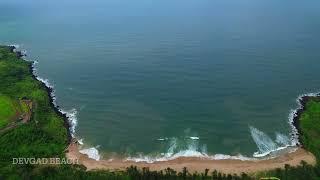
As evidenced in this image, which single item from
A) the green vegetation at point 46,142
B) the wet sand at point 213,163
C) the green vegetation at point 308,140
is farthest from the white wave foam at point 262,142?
the green vegetation at point 46,142

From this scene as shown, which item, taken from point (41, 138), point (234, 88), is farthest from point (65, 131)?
point (234, 88)

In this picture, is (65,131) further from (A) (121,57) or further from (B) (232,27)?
(B) (232,27)

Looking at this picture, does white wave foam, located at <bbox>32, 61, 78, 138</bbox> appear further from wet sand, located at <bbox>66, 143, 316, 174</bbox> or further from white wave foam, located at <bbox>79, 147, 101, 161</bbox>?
wet sand, located at <bbox>66, 143, 316, 174</bbox>

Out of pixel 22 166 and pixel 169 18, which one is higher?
pixel 169 18

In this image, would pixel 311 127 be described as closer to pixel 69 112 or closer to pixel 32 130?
pixel 69 112

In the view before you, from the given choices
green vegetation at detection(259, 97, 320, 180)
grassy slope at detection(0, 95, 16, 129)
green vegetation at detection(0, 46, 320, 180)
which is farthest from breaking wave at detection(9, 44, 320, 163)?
grassy slope at detection(0, 95, 16, 129)

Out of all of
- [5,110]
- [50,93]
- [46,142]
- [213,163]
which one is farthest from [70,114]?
[213,163]
